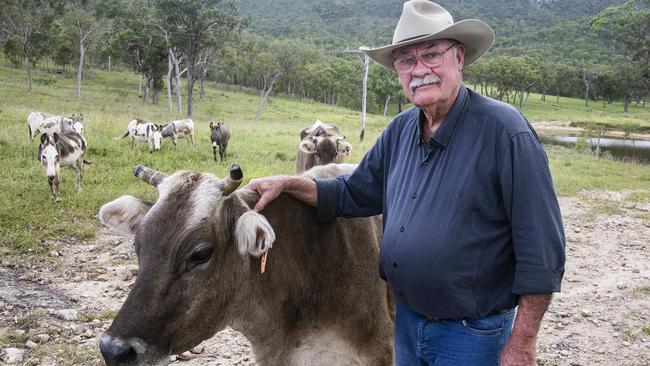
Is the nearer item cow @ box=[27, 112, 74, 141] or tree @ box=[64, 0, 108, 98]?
cow @ box=[27, 112, 74, 141]

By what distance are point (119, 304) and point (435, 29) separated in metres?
5.11

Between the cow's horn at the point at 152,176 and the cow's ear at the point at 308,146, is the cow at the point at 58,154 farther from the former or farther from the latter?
the cow's horn at the point at 152,176

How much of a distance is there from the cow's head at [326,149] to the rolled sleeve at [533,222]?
8805 mm

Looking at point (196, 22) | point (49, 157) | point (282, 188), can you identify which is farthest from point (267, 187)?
point (196, 22)

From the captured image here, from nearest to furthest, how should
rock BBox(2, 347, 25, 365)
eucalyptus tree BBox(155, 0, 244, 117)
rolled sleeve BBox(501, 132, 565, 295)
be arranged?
rolled sleeve BBox(501, 132, 565, 295)
rock BBox(2, 347, 25, 365)
eucalyptus tree BBox(155, 0, 244, 117)

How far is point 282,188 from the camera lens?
9.96 feet

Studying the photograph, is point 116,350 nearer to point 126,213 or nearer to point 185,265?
point 185,265

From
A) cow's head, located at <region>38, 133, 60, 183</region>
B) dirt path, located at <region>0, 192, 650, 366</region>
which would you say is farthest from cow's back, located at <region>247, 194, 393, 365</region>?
cow's head, located at <region>38, 133, 60, 183</region>

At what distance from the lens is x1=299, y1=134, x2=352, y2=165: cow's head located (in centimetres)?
1119

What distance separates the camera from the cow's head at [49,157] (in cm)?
1002

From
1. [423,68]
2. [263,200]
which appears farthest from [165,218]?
[423,68]

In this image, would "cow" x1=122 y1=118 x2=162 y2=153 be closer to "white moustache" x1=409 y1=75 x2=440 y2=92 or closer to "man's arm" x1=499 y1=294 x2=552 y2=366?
"white moustache" x1=409 y1=75 x2=440 y2=92

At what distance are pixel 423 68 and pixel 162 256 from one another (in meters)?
1.67

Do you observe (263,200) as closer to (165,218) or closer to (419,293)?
(165,218)
